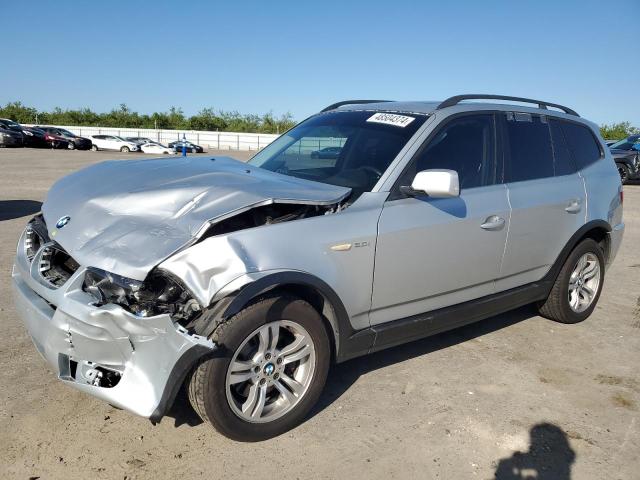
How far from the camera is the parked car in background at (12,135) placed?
32.6 meters

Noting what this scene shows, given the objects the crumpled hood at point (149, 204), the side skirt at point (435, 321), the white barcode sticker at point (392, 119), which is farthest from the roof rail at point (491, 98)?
the side skirt at point (435, 321)

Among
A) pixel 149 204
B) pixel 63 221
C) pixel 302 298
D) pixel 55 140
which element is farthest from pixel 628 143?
pixel 55 140

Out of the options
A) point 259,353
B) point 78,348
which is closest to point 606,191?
point 259,353

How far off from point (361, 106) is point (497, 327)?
230cm

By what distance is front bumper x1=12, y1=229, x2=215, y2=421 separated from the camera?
2494 mm

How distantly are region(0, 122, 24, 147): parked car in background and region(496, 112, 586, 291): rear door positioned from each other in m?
34.5

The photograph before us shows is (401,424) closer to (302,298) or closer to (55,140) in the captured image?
(302,298)

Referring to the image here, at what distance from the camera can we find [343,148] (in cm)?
397

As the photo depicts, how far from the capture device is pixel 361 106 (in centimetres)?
446

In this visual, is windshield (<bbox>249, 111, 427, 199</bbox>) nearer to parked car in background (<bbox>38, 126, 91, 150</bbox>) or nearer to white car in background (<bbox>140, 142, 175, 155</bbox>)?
parked car in background (<bbox>38, 126, 91, 150</bbox>)

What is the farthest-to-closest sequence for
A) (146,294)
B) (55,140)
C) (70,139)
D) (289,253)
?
1. (70,139)
2. (55,140)
3. (289,253)
4. (146,294)

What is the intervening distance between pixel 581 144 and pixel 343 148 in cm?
243

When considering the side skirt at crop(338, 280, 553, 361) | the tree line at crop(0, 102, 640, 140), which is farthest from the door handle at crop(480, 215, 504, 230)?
the tree line at crop(0, 102, 640, 140)

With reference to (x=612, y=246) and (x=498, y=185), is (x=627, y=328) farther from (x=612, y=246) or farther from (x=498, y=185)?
(x=498, y=185)
